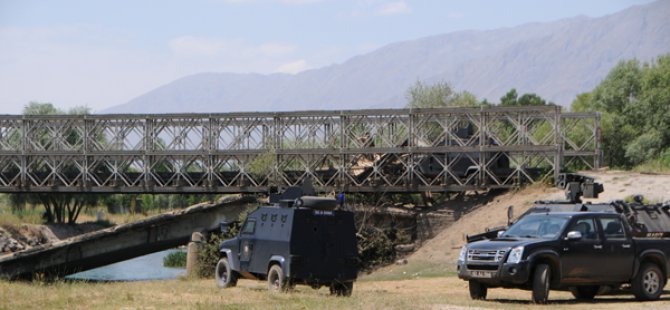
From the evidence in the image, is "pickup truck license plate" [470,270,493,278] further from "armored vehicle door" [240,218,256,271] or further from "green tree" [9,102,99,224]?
"green tree" [9,102,99,224]

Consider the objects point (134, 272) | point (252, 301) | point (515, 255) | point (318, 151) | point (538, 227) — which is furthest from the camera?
point (134, 272)

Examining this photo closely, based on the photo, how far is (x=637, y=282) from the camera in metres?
21.1

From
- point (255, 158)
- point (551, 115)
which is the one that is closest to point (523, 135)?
point (551, 115)

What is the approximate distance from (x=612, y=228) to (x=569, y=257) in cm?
145

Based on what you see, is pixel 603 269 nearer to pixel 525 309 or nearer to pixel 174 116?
pixel 525 309

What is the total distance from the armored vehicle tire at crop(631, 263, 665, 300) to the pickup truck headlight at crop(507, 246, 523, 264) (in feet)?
9.71

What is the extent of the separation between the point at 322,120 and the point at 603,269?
101 ft

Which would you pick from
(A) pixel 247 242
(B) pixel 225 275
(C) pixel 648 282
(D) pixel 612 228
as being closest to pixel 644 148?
(B) pixel 225 275

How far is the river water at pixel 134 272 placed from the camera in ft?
177

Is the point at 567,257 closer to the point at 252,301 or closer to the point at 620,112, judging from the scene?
the point at 252,301

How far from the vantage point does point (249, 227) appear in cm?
2495

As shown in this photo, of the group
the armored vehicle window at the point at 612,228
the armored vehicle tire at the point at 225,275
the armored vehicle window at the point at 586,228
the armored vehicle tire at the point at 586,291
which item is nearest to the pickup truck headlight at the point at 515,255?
the armored vehicle window at the point at 586,228

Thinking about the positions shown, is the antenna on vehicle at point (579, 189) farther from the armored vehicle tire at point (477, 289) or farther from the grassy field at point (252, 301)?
the armored vehicle tire at point (477, 289)

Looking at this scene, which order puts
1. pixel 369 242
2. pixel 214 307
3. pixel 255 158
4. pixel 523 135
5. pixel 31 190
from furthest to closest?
1. pixel 31 190
2. pixel 255 158
3. pixel 523 135
4. pixel 369 242
5. pixel 214 307
